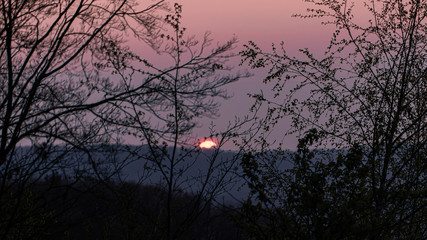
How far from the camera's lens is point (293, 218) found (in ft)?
20.1

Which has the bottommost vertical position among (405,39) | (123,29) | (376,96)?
(376,96)

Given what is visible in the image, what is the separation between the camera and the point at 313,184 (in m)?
6.29

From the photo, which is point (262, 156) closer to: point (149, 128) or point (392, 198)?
point (392, 198)

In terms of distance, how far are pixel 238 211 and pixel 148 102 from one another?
192 inches

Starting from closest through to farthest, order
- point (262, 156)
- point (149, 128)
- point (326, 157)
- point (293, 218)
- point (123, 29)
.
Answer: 1. point (293, 218)
2. point (262, 156)
3. point (326, 157)
4. point (149, 128)
5. point (123, 29)

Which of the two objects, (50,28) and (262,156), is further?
(50,28)

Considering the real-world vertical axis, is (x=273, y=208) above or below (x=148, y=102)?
below

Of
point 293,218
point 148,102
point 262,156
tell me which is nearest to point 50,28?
point 148,102

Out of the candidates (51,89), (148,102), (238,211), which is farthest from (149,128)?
(238,211)

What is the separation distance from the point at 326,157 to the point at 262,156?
6.83ft

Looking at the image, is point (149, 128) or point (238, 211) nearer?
point (238, 211)

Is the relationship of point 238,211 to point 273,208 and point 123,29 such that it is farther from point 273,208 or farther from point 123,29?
point 123,29

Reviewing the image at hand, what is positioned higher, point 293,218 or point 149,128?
point 149,128

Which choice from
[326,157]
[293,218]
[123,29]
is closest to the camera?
[293,218]
